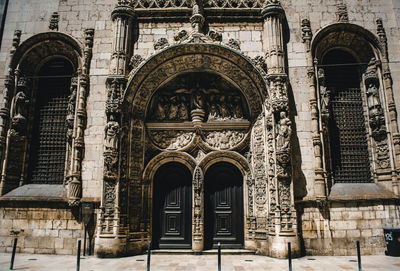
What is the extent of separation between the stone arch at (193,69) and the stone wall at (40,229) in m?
4.51

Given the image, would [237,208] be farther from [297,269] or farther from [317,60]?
[317,60]

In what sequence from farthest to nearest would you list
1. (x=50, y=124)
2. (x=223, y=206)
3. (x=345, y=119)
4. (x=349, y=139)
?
(x=50, y=124) → (x=345, y=119) → (x=349, y=139) → (x=223, y=206)

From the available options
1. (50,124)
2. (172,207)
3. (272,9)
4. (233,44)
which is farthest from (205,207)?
(272,9)

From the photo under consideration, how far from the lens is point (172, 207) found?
1187cm

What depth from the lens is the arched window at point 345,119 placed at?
1176 centimetres

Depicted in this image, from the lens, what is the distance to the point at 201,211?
1145cm

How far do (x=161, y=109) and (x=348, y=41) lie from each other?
26.1ft

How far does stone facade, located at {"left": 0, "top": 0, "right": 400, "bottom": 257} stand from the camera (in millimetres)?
10688

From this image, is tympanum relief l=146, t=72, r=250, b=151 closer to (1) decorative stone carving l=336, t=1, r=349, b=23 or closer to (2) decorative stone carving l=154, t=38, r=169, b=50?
(2) decorative stone carving l=154, t=38, r=169, b=50

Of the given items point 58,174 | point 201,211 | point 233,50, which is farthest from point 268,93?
point 58,174

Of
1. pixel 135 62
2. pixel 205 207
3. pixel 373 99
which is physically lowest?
pixel 205 207

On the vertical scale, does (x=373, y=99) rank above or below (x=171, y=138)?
above

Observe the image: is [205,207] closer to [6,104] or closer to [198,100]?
[198,100]

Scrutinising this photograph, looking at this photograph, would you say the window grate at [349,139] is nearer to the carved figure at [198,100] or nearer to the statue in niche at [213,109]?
the statue in niche at [213,109]
